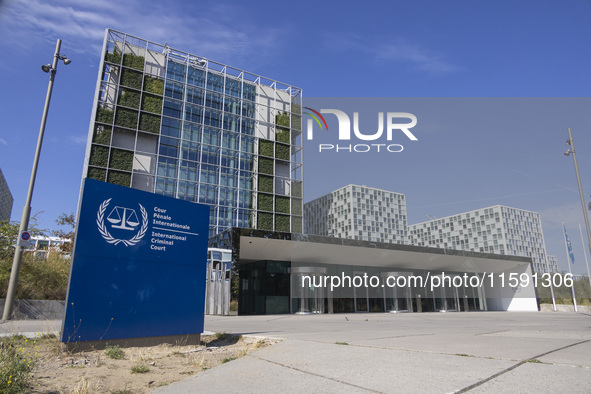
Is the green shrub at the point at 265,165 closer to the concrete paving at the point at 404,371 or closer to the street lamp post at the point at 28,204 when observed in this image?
the street lamp post at the point at 28,204

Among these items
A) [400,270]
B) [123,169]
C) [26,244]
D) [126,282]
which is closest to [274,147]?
[123,169]

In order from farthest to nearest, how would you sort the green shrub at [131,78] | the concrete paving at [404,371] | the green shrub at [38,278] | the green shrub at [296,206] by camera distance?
the green shrub at [296,206], the green shrub at [131,78], the green shrub at [38,278], the concrete paving at [404,371]

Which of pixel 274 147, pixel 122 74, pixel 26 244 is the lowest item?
pixel 26 244

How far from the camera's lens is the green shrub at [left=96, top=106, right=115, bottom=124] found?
140 ft

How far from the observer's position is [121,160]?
42.9 meters

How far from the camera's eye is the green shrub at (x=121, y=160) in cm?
4256

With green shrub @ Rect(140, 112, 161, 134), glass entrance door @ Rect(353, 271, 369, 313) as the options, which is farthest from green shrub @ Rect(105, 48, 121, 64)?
glass entrance door @ Rect(353, 271, 369, 313)

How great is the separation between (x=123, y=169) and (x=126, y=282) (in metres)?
40.4

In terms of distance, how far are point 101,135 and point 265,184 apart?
69.5 feet

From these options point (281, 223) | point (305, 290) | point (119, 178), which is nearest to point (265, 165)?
point (281, 223)

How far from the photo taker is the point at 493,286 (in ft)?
120

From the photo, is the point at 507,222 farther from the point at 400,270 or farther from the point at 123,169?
the point at 123,169

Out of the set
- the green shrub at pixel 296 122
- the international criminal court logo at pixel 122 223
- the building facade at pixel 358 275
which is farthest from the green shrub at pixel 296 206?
the international criminal court logo at pixel 122 223

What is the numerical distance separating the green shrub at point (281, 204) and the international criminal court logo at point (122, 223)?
46.1m
